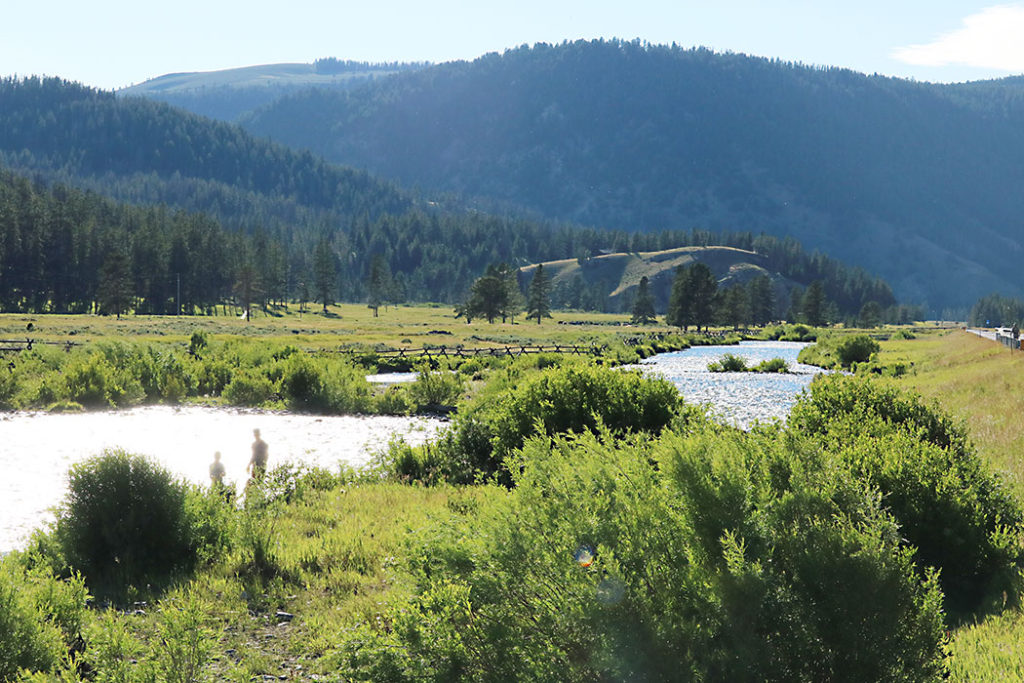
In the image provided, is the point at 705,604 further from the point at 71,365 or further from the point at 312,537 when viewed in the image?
the point at 71,365

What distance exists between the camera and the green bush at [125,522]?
10.6m

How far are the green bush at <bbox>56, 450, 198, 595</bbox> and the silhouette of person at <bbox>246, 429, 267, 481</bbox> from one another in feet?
11.9

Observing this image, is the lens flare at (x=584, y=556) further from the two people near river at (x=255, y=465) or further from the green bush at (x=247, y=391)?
the green bush at (x=247, y=391)

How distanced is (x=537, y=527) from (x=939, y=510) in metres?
6.63

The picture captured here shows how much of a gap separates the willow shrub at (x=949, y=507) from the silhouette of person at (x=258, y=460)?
998cm

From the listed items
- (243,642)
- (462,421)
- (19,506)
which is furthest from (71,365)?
(243,642)

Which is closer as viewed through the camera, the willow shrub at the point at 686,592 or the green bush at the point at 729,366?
the willow shrub at the point at 686,592

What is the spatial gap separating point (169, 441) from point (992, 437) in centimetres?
2178

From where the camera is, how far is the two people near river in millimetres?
14445

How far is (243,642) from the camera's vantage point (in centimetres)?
847

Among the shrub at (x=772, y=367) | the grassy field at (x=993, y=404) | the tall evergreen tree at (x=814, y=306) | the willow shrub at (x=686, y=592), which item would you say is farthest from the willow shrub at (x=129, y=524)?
the tall evergreen tree at (x=814, y=306)

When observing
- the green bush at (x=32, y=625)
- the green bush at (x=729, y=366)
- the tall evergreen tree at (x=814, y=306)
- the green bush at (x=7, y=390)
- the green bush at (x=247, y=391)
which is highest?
the green bush at (x=32, y=625)

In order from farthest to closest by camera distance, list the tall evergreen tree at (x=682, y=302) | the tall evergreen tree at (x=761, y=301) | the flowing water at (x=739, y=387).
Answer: the tall evergreen tree at (x=761, y=301) → the tall evergreen tree at (x=682, y=302) → the flowing water at (x=739, y=387)

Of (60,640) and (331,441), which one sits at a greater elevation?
(60,640)
